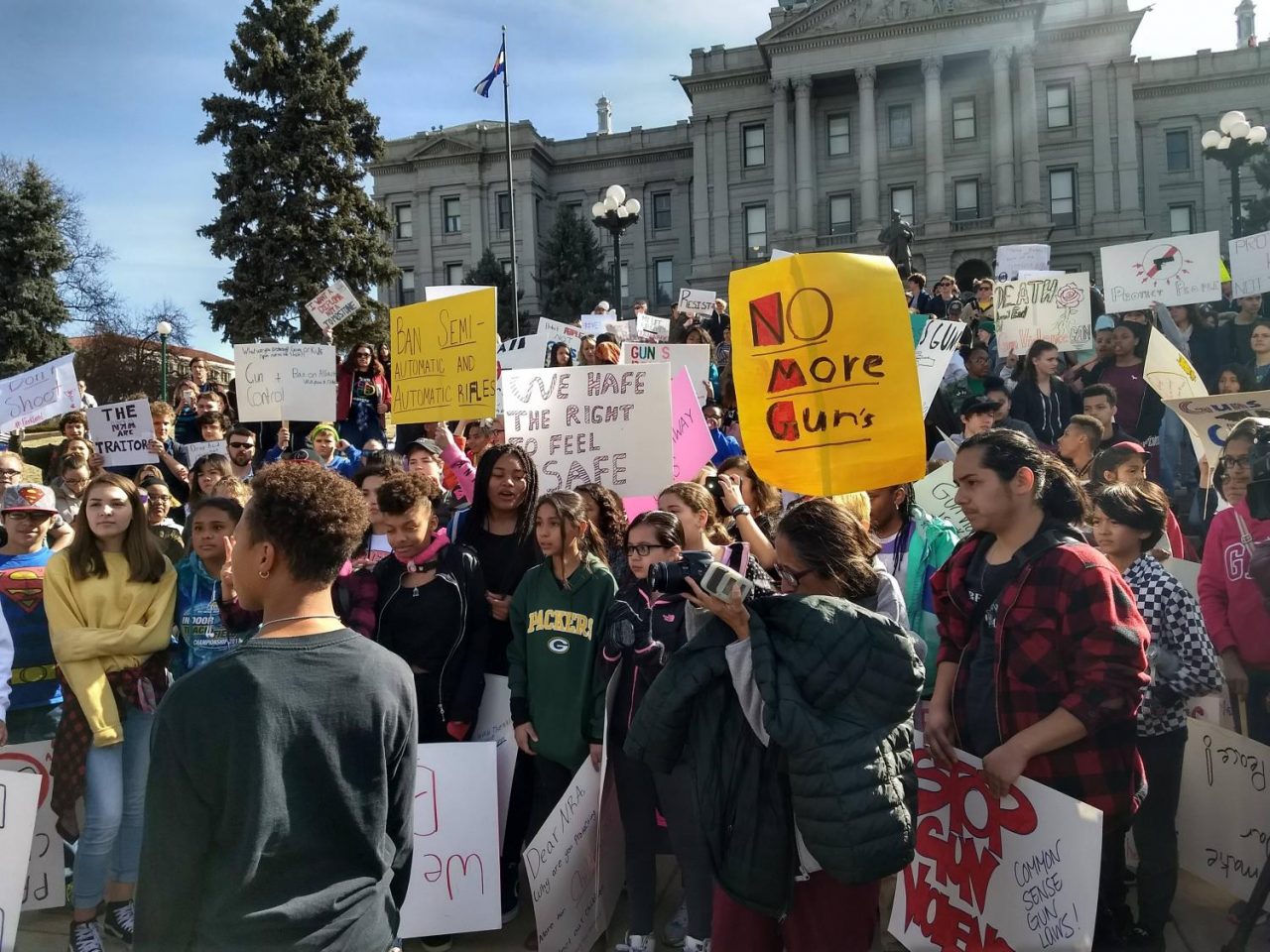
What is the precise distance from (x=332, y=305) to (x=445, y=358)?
17.9 feet

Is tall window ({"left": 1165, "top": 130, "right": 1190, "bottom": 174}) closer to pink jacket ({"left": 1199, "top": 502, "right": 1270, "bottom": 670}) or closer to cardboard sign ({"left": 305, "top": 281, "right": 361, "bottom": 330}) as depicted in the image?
cardboard sign ({"left": 305, "top": 281, "right": 361, "bottom": 330})

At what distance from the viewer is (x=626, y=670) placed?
386 cm

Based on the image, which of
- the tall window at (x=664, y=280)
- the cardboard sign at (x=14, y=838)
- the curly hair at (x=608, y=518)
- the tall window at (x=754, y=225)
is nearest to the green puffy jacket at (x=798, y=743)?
the curly hair at (x=608, y=518)

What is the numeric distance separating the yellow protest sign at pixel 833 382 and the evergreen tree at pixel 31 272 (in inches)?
1466

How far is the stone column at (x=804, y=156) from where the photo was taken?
46.1m

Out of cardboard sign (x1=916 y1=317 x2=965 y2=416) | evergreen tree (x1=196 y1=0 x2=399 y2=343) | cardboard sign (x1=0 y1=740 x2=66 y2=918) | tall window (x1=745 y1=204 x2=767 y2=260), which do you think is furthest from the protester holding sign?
tall window (x1=745 y1=204 x2=767 y2=260)

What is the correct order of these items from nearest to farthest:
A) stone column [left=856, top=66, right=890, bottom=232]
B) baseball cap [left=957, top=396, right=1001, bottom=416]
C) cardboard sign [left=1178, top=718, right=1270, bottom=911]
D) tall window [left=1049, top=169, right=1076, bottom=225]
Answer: cardboard sign [left=1178, top=718, right=1270, bottom=911] → baseball cap [left=957, top=396, right=1001, bottom=416] → tall window [left=1049, top=169, right=1076, bottom=225] → stone column [left=856, top=66, right=890, bottom=232]

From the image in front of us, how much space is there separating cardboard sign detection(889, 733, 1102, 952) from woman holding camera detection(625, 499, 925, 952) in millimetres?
528

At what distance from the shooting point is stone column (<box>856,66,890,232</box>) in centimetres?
4494

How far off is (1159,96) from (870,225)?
15.8 metres

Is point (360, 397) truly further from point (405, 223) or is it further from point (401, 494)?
point (405, 223)

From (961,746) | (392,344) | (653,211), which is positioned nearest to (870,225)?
(653,211)

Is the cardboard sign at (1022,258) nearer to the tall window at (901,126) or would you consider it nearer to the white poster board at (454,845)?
the white poster board at (454,845)

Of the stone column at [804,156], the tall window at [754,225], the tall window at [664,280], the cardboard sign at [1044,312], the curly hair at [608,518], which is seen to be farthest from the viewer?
the tall window at [664,280]
